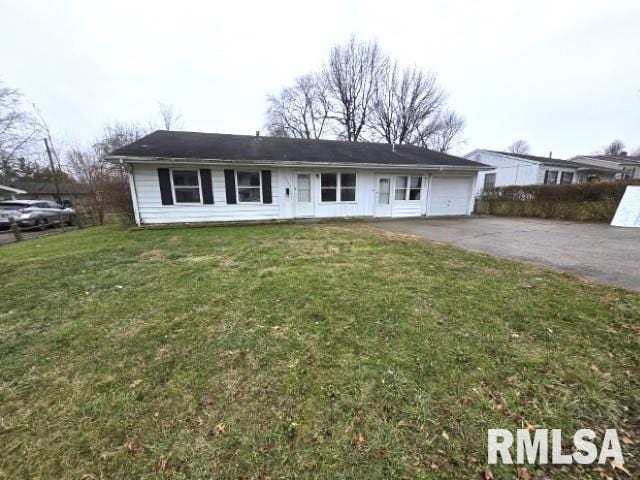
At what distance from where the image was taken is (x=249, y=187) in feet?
34.0

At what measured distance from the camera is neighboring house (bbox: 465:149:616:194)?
18444mm

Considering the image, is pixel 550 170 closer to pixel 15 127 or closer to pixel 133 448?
pixel 133 448

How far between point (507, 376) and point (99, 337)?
3.79 m

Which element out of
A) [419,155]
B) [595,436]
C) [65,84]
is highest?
[65,84]

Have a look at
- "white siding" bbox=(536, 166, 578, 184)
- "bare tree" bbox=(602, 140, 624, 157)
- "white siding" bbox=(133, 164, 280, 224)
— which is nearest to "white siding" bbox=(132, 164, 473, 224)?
"white siding" bbox=(133, 164, 280, 224)

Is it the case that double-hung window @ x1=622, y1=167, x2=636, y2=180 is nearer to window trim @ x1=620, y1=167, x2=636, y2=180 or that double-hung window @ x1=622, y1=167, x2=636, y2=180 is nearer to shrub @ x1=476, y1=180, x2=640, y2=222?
window trim @ x1=620, y1=167, x2=636, y2=180

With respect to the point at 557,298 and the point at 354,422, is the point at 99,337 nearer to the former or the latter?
the point at 354,422

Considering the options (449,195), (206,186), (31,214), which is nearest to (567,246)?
(449,195)

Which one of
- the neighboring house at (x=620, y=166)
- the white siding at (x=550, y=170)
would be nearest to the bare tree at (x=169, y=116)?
the white siding at (x=550, y=170)

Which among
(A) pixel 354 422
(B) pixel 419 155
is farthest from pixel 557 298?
(B) pixel 419 155

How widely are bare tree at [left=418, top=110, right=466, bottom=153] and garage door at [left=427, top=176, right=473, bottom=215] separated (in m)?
17.9

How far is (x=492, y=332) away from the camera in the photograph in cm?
264

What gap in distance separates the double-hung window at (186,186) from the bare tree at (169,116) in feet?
63.9

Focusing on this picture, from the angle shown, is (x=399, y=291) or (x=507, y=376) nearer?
(x=507, y=376)
